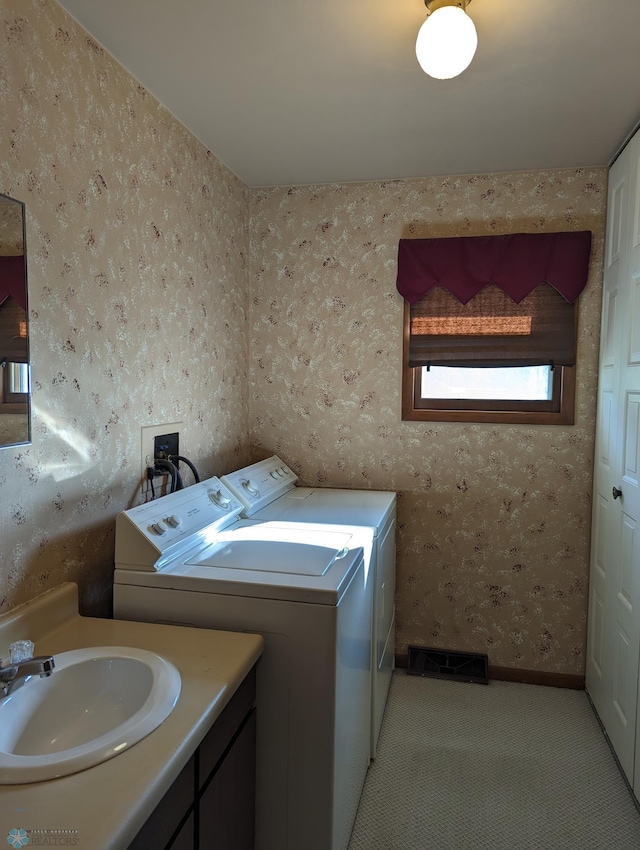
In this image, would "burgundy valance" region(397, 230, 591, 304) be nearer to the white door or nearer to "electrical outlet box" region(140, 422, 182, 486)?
the white door

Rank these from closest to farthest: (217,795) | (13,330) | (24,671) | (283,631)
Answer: (24,671)
(217,795)
(13,330)
(283,631)

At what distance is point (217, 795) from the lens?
1.20 meters

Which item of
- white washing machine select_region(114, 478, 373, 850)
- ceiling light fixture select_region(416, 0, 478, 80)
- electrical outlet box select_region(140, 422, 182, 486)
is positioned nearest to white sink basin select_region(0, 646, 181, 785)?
white washing machine select_region(114, 478, 373, 850)

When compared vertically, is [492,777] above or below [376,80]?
below

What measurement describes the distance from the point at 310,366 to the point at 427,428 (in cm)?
65

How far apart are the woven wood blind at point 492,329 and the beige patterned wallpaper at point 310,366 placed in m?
0.10

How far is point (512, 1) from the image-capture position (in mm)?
1367

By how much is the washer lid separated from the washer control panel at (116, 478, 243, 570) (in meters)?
0.06

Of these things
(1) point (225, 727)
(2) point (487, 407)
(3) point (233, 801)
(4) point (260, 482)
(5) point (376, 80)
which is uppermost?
(5) point (376, 80)

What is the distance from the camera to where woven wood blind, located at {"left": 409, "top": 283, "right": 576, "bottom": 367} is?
252 cm

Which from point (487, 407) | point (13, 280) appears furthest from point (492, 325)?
point (13, 280)

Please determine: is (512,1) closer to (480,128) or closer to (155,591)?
(480,128)

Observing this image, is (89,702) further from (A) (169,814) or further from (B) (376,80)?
(B) (376,80)

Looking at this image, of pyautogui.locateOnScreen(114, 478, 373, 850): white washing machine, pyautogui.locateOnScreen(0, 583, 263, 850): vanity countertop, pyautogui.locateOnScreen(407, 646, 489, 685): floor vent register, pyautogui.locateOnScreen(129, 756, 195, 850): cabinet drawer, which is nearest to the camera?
pyautogui.locateOnScreen(0, 583, 263, 850): vanity countertop
